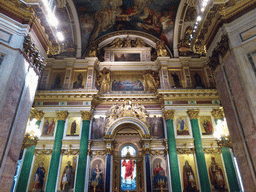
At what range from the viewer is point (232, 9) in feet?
17.3

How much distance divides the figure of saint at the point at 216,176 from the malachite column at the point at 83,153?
7.13 metres

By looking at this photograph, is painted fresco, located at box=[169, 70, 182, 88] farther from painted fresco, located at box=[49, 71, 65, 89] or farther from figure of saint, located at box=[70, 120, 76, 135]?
painted fresco, located at box=[49, 71, 65, 89]

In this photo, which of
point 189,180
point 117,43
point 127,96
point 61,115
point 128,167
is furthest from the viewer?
point 117,43

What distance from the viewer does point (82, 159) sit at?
1084cm

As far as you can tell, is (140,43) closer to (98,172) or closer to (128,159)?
(128,159)

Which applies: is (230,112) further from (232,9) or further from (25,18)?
(25,18)

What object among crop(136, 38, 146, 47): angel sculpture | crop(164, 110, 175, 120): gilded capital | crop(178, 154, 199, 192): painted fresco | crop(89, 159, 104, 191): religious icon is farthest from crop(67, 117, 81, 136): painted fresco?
crop(136, 38, 146, 47): angel sculpture

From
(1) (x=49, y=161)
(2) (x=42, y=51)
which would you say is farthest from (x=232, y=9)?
(1) (x=49, y=161)

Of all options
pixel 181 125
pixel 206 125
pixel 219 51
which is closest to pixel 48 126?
pixel 181 125

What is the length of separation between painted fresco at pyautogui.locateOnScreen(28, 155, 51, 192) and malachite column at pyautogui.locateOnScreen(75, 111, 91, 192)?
1.93 m

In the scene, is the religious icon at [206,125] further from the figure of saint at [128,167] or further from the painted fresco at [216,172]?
the figure of saint at [128,167]

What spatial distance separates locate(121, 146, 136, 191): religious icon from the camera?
38.0 feet

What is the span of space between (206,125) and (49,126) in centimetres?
1003

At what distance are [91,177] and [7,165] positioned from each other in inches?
280
